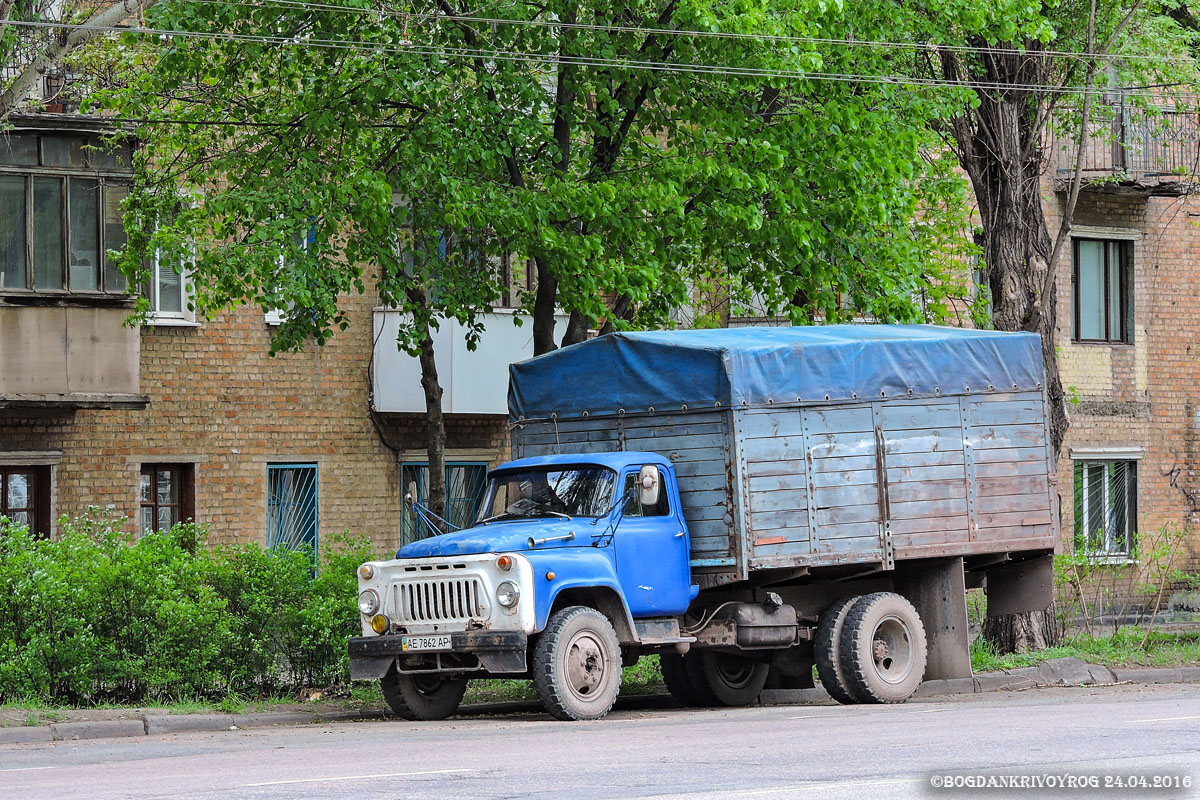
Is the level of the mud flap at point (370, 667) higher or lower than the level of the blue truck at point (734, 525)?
lower

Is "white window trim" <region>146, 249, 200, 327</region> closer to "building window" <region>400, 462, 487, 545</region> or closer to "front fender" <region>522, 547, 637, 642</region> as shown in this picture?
"building window" <region>400, 462, 487, 545</region>

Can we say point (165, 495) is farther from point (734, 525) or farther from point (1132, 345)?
point (1132, 345)

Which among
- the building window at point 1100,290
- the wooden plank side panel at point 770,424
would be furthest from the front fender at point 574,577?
the building window at point 1100,290

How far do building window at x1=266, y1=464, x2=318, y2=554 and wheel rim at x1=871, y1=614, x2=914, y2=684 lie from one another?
10407 millimetres

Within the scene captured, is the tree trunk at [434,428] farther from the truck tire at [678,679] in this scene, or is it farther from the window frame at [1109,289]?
the window frame at [1109,289]

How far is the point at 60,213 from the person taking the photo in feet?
67.2

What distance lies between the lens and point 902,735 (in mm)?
10812

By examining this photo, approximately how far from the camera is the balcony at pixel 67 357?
1989 centimetres

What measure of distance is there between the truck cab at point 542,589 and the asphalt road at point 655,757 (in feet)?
1.53

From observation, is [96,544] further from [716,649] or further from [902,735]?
[902,735]

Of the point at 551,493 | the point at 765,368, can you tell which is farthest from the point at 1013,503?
the point at 551,493

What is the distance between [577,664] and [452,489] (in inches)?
472

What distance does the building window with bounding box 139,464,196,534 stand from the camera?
22547 mm

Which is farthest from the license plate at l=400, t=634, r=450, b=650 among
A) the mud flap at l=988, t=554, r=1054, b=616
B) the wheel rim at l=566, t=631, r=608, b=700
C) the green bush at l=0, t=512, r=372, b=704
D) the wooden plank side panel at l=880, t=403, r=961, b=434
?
the mud flap at l=988, t=554, r=1054, b=616
